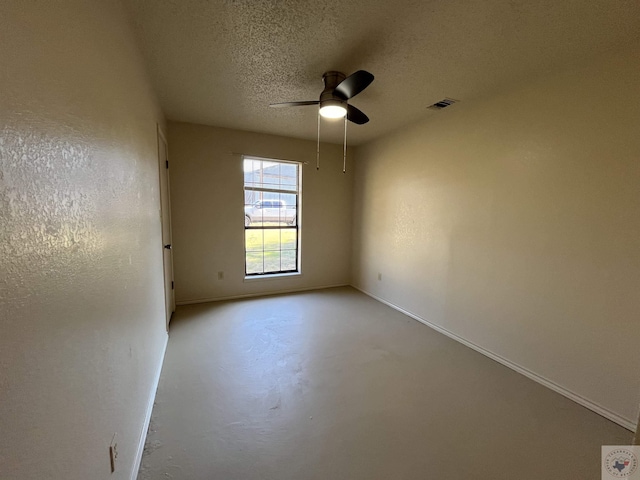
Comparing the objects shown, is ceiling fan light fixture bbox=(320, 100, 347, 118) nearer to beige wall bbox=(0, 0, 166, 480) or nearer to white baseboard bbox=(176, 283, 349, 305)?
beige wall bbox=(0, 0, 166, 480)

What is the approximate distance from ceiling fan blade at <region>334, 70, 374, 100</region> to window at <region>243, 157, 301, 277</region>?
2223 millimetres

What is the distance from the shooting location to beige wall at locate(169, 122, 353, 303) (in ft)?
12.0

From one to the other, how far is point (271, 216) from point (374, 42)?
9.51 feet

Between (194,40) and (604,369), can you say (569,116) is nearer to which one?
(604,369)

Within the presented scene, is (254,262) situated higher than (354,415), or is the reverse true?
(254,262)

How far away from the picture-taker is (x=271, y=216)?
4340 mm

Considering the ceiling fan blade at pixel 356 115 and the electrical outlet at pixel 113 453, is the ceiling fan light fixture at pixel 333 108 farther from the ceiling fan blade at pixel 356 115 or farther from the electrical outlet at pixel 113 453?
the electrical outlet at pixel 113 453

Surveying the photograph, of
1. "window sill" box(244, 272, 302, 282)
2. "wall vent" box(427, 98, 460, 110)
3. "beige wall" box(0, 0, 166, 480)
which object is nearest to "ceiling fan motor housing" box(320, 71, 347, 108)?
"wall vent" box(427, 98, 460, 110)

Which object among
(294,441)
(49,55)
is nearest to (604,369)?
(294,441)

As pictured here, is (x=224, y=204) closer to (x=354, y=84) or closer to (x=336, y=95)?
(x=336, y=95)

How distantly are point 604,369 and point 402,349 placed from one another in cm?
144

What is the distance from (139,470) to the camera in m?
1.42

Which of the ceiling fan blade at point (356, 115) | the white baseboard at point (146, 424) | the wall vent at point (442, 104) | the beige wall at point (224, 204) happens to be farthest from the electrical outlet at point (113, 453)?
the wall vent at point (442, 104)

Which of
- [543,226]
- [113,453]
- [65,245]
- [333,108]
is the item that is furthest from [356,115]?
[113,453]
